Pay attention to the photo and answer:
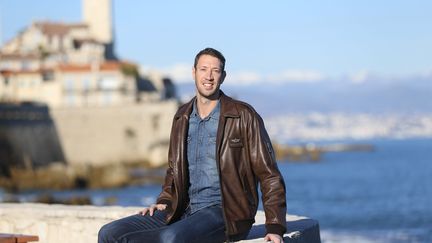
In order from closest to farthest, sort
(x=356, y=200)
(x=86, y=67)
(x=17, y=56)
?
1. (x=356, y=200)
2. (x=86, y=67)
3. (x=17, y=56)

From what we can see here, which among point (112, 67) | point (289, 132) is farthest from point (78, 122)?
point (289, 132)

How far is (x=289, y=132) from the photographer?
651 ft

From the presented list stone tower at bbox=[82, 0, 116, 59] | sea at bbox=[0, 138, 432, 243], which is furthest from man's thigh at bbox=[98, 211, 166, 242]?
stone tower at bbox=[82, 0, 116, 59]

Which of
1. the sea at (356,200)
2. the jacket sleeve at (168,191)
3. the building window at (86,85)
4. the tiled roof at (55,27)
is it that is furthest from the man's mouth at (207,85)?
the tiled roof at (55,27)

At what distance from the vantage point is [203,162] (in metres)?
5.88

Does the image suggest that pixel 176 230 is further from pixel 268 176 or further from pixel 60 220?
pixel 60 220

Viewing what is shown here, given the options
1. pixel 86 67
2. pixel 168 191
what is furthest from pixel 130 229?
pixel 86 67

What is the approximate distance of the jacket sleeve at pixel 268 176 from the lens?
5.69m

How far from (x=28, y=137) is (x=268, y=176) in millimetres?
53124

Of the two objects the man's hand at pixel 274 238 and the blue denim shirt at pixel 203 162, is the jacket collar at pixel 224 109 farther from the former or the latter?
the man's hand at pixel 274 238

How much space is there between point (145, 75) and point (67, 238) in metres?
71.0

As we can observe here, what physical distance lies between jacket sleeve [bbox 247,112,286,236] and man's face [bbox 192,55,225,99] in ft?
0.92

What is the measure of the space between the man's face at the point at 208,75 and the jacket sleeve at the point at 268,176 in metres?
0.28

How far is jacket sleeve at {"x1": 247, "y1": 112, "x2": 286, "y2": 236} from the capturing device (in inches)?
224
